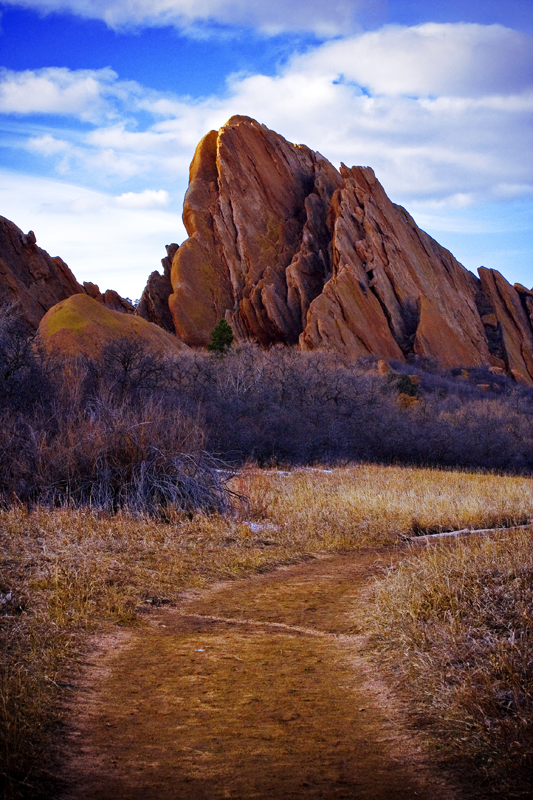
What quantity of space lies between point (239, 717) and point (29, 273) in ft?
183

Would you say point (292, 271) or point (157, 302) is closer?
point (292, 271)

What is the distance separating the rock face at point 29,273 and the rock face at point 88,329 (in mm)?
18932

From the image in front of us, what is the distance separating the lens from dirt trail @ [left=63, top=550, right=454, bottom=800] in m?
3.55

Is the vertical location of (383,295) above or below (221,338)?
above

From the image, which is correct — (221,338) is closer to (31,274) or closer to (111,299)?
(31,274)

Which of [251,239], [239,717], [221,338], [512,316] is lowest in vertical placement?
[239,717]

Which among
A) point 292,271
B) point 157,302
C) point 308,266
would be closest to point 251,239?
point 308,266

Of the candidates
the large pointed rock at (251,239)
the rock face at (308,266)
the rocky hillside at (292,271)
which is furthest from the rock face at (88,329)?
the large pointed rock at (251,239)

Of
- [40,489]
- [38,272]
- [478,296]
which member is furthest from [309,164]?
[40,489]

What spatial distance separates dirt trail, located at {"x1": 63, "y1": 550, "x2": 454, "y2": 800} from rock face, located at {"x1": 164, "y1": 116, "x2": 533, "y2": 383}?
153 ft

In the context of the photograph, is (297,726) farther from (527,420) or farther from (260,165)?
(260,165)

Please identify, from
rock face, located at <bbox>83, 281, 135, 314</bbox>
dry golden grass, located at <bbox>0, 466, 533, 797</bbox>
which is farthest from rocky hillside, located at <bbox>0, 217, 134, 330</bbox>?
dry golden grass, located at <bbox>0, 466, 533, 797</bbox>

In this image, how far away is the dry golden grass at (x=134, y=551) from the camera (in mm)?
4418

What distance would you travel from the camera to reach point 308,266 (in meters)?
62.4
